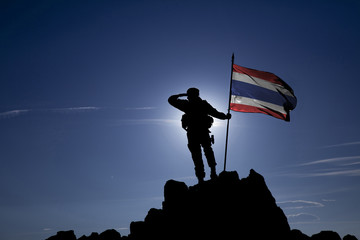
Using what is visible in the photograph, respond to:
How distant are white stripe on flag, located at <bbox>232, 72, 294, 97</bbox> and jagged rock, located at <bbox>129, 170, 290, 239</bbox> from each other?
488cm

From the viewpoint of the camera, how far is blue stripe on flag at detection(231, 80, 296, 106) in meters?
12.3

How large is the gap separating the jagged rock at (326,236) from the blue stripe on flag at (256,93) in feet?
37.3

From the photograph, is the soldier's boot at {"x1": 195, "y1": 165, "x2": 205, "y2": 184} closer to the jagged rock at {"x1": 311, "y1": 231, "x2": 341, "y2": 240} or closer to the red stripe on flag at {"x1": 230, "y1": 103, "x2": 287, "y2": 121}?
the red stripe on flag at {"x1": 230, "y1": 103, "x2": 287, "y2": 121}

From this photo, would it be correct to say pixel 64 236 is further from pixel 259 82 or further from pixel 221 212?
pixel 259 82

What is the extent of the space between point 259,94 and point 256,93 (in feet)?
0.55

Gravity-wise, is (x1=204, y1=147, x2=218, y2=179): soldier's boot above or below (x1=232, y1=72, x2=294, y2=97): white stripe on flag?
below

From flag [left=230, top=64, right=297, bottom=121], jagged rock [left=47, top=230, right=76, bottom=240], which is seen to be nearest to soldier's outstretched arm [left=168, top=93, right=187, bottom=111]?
flag [left=230, top=64, right=297, bottom=121]

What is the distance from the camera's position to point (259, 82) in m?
12.8

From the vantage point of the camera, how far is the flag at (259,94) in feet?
40.5

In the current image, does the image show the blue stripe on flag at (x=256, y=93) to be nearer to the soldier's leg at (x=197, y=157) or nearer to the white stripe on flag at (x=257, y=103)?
the white stripe on flag at (x=257, y=103)

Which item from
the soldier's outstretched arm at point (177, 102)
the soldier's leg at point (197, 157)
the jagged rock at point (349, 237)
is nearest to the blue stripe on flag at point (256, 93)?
the soldier's outstretched arm at point (177, 102)

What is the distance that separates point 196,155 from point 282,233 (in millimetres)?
4391

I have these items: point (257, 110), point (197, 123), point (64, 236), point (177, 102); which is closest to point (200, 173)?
point (197, 123)

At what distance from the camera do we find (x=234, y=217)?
340 inches
